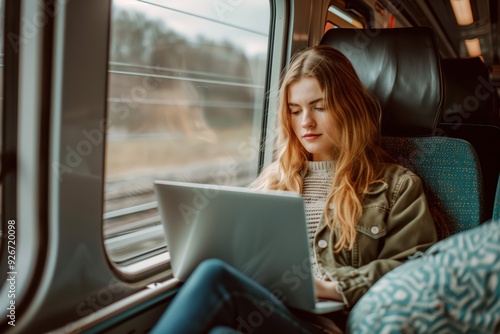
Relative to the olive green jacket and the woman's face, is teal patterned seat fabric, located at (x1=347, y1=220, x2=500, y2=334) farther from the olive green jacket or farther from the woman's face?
the woman's face

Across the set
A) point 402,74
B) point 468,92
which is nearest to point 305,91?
point 402,74

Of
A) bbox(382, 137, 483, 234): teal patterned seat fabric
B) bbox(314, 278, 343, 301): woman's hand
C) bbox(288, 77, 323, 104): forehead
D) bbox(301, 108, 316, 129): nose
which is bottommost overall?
bbox(314, 278, 343, 301): woman's hand

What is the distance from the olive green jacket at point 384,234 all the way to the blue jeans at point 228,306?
31 cm

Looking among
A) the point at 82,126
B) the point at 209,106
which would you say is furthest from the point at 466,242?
the point at 209,106

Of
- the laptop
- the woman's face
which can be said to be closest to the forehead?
the woman's face

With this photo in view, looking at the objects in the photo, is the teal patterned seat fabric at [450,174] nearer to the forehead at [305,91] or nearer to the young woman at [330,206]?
the young woman at [330,206]

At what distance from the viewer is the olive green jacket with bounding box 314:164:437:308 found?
4.44ft

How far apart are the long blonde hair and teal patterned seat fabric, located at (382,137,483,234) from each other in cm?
12

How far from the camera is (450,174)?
161 cm

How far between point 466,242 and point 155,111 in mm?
1186

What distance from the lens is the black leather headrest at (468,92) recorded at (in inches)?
89.2

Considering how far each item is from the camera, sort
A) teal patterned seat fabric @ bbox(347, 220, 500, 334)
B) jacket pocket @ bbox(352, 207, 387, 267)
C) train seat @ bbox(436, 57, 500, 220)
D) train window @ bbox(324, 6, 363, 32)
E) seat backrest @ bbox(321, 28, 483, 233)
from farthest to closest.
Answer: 1. train window @ bbox(324, 6, 363, 32)
2. train seat @ bbox(436, 57, 500, 220)
3. seat backrest @ bbox(321, 28, 483, 233)
4. jacket pocket @ bbox(352, 207, 387, 267)
5. teal patterned seat fabric @ bbox(347, 220, 500, 334)

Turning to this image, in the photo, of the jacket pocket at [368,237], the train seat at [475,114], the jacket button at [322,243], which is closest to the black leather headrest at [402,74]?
the train seat at [475,114]

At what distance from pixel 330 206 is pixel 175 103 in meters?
0.76
